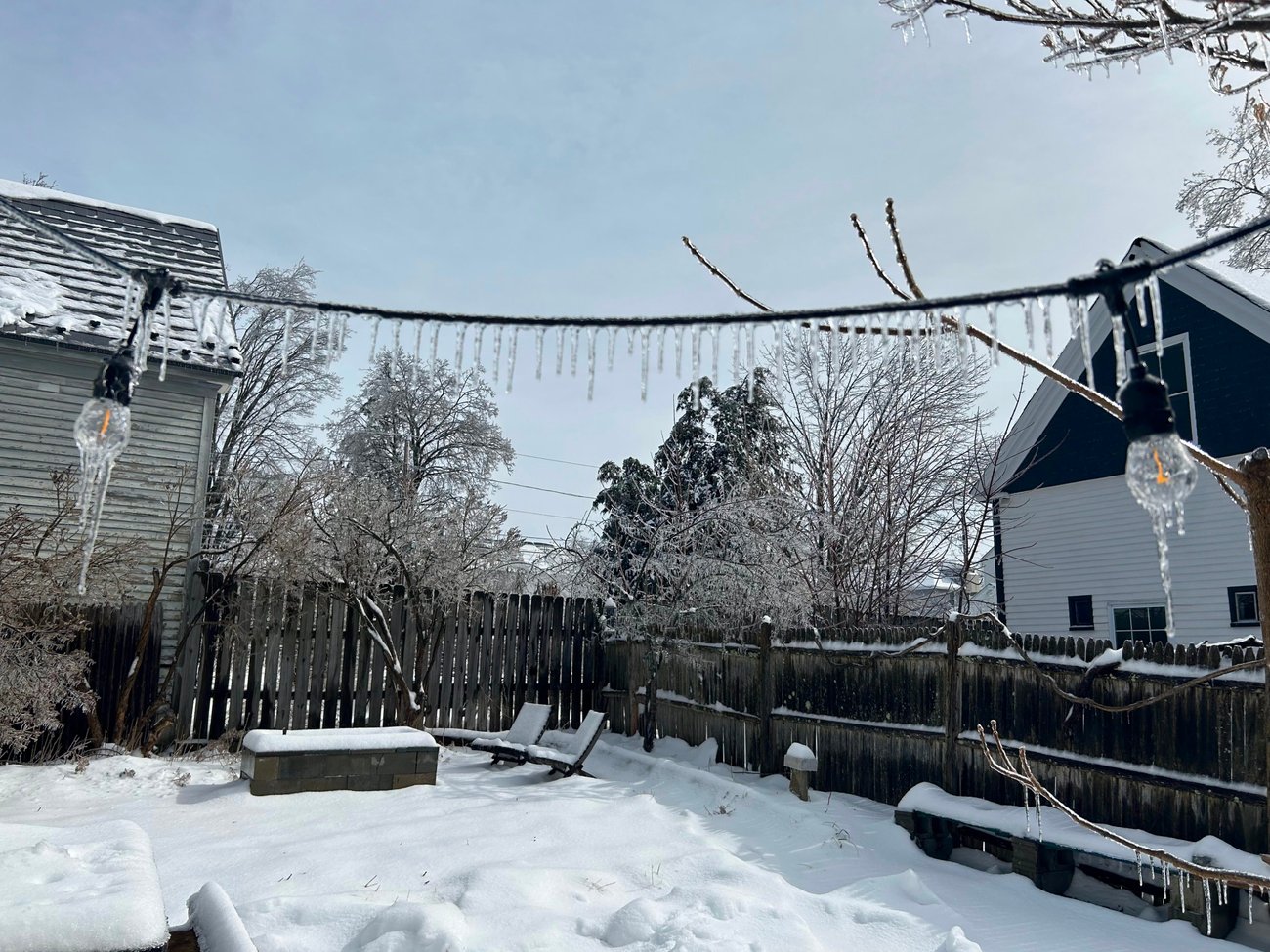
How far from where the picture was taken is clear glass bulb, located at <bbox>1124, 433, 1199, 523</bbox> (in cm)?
168

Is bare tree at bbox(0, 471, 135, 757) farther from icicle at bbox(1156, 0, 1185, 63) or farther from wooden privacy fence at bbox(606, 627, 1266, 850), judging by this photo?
icicle at bbox(1156, 0, 1185, 63)

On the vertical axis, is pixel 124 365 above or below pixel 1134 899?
above

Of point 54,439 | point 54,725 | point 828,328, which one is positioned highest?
point 54,439

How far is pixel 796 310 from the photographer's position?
224 cm

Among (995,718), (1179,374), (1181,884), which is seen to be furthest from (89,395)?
(1179,374)

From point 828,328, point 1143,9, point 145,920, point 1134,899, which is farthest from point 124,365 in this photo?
point 1134,899

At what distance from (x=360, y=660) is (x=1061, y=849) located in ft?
26.9

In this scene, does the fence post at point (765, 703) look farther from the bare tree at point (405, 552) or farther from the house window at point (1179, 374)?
the house window at point (1179, 374)

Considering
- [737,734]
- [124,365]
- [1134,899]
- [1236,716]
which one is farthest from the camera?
[737,734]

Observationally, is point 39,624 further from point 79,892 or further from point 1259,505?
point 1259,505

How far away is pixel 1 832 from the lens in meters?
3.89

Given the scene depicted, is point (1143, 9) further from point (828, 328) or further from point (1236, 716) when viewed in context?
point (1236, 716)

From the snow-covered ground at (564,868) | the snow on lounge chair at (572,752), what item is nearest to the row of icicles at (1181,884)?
the snow-covered ground at (564,868)

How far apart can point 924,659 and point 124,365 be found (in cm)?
659
